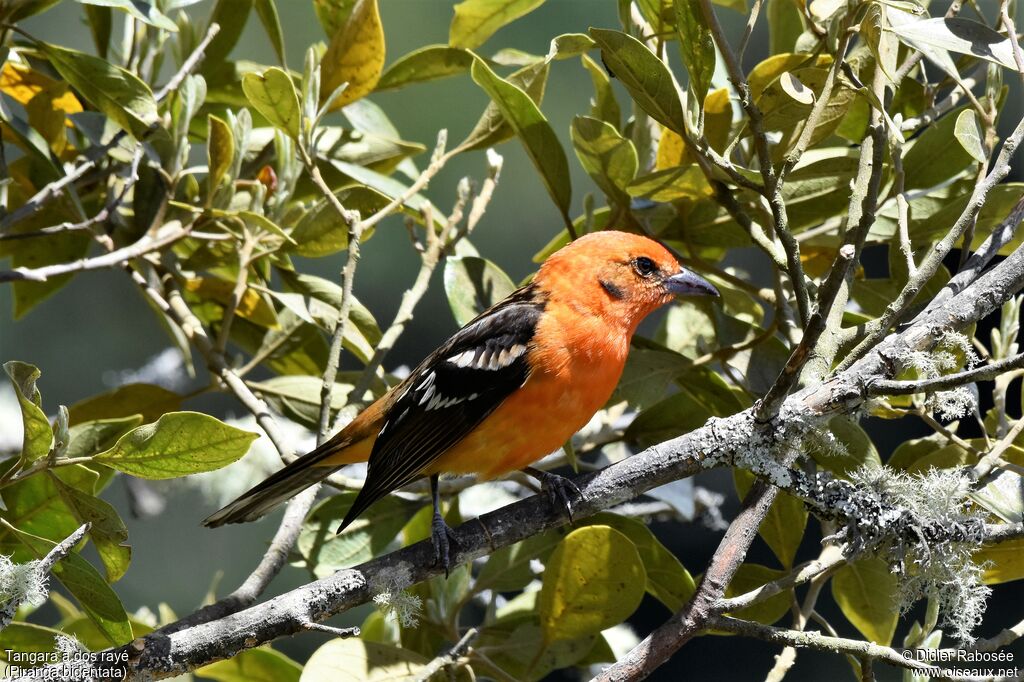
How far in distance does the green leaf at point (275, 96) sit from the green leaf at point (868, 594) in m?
2.00

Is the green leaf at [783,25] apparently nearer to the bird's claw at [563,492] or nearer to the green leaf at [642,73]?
the green leaf at [642,73]

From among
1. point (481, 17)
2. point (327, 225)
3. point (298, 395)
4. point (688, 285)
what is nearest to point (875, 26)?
point (688, 285)

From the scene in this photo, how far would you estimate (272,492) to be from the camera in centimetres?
324

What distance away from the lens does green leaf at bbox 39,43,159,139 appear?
116 inches

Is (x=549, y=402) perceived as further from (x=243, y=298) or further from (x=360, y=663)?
(x=243, y=298)

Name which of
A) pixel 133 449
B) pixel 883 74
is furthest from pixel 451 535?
pixel 883 74

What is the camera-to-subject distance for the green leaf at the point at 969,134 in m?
2.43

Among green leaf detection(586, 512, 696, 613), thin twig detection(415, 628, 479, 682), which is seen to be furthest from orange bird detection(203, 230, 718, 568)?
thin twig detection(415, 628, 479, 682)

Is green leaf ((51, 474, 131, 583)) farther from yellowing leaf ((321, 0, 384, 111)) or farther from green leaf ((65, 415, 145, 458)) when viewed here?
yellowing leaf ((321, 0, 384, 111))

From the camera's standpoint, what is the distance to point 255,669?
295cm

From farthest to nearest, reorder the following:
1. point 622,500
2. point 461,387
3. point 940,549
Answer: point 461,387 < point 622,500 < point 940,549

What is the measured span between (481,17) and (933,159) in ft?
4.71

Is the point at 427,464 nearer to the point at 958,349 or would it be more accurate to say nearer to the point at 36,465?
the point at 36,465

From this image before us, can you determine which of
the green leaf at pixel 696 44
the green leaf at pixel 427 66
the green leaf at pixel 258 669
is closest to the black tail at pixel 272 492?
the green leaf at pixel 258 669
